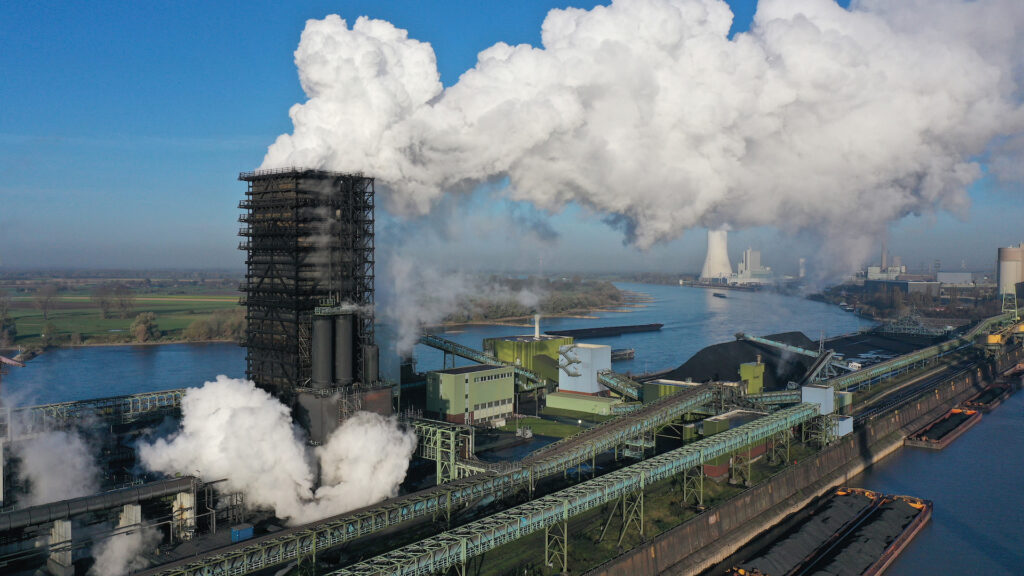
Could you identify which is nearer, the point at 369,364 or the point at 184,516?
the point at 184,516

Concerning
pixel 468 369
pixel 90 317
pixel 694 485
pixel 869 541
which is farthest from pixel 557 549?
pixel 90 317

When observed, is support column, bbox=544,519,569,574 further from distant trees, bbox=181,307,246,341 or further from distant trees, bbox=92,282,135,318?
distant trees, bbox=92,282,135,318

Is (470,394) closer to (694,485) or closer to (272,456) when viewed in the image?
(694,485)

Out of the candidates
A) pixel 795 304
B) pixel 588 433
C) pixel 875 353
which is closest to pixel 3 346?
pixel 588 433

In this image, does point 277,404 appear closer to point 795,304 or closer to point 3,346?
point 3,346

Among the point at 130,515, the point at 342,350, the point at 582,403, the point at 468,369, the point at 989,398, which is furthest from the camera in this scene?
the point at 989,398

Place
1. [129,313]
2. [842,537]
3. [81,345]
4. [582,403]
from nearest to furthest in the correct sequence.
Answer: [842,537] < [582,403] < [81,345] < [129,313]

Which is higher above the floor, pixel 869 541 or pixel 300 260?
pixel 300 260
